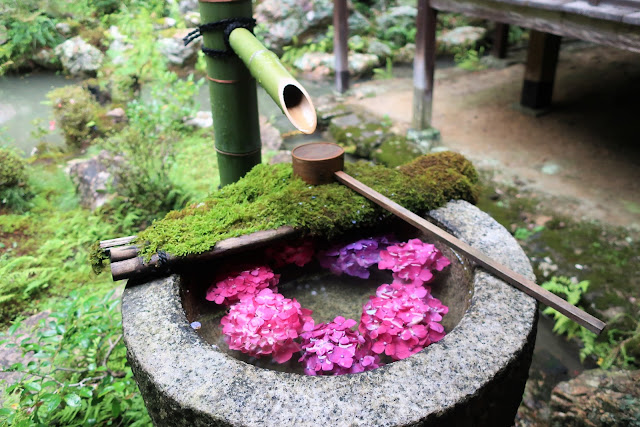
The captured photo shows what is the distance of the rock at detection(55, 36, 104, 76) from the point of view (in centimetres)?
865

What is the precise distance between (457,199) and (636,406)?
60.2 inches

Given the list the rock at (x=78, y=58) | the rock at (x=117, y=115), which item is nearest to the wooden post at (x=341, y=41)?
the rock at (x=117, y=115)

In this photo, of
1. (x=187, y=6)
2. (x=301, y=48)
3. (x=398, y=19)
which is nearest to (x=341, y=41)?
(x=301, y=48)

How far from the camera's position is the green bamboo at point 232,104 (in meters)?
2.44

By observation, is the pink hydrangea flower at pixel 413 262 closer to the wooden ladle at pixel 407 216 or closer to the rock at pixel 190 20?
the wooden ladle at pixel 407 216

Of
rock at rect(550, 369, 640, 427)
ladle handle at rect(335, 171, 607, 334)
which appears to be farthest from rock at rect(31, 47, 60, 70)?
rock at rect(550, 369, 640, 427)

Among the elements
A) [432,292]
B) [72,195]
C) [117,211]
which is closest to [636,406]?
[432,292]

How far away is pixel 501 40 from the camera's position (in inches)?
388

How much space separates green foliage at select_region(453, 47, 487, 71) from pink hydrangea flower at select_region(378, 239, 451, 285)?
28.1 feet

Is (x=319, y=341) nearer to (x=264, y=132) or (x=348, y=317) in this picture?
(x=348, y=317)

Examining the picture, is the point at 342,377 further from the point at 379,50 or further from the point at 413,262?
the point at 379,50

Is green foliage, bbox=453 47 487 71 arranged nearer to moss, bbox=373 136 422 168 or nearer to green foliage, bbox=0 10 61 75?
moss, bbox=373 136 422 168

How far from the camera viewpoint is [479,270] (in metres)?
2.06

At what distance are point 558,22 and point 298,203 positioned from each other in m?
3.74
